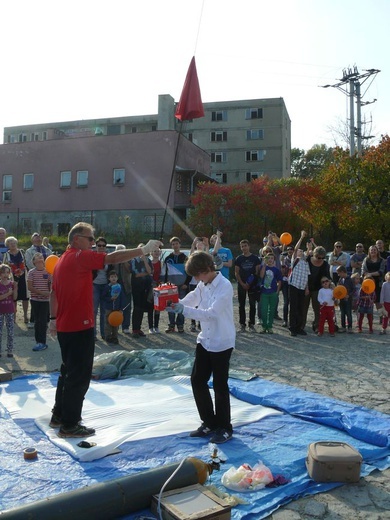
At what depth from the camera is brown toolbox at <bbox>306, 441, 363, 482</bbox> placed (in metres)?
4.20

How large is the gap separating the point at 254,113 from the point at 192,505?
149 feet

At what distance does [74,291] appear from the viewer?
5109mm

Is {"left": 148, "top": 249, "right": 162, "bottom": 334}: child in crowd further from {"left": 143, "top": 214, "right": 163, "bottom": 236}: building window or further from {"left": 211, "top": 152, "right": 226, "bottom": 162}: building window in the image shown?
{"left": 211, "top": 152, "right": 226, "bottom": 162}: building window

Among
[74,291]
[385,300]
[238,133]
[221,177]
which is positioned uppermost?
[238,133]

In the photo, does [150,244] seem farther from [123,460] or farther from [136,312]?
[136,312]

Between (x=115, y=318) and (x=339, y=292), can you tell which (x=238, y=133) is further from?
(x=115, y=318)

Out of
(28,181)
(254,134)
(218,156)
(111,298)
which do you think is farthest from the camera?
(218,156)

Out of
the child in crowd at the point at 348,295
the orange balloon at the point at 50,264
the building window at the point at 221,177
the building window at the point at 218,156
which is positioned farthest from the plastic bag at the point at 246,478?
the building window at the point at 218,156

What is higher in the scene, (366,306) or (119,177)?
(119,177)

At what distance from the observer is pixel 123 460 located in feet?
15.3

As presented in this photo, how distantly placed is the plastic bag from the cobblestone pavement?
30 cm

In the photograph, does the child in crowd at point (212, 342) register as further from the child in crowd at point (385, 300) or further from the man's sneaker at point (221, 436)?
the child in crowd at point (385, 300)

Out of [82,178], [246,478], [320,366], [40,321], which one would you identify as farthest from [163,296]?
[82,178]

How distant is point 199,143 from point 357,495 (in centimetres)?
4608
